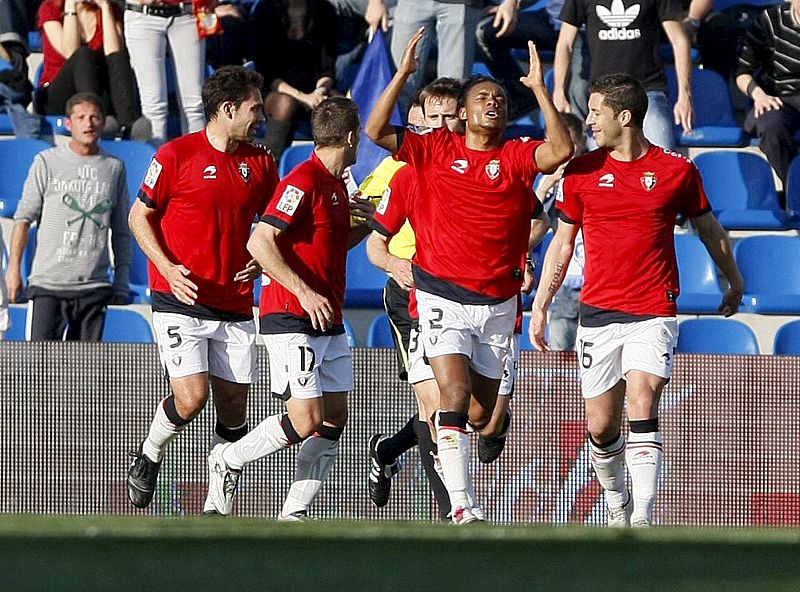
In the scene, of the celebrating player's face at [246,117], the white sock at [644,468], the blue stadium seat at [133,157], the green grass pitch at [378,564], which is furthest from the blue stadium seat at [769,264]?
the green grass pitch at [378,564]

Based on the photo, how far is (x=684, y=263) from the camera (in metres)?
11.9

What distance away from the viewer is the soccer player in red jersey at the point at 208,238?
8.54 metres

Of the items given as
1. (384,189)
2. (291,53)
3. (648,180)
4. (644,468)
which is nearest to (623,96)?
(648,180)

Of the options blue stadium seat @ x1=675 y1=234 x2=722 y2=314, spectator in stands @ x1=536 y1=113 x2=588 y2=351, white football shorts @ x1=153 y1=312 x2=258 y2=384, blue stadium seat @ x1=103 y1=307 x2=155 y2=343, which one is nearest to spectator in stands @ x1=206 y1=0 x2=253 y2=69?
blue stadium seat @ x1=103 y1=307 x2=155 y2=343

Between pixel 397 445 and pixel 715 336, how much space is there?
Answer: 3.25 meters

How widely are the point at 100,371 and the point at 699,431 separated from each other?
3608mm

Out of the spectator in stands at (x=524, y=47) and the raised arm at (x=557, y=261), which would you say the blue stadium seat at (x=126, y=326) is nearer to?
the spectator in stands at (x=524, y=47)

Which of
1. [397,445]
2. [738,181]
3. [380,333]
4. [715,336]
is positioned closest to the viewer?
[397,445]

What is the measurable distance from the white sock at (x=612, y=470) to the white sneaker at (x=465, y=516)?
109cm

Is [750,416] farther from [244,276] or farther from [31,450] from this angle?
[31,450]

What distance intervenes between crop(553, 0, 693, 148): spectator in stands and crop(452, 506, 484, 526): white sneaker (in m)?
4.86

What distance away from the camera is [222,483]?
864 cm

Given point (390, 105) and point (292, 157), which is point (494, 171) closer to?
point (390, 105)

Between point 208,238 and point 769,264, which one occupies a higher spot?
point 208,238
